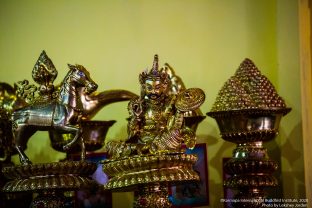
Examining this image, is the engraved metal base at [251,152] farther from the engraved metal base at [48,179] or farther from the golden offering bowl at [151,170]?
the engraved metal base at [48,179]

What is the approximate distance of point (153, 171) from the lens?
105cm

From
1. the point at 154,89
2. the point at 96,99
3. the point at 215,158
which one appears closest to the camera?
the point at 154,89

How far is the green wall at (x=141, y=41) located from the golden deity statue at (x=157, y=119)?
15.7 inches

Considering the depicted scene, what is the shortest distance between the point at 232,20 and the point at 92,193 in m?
0.70

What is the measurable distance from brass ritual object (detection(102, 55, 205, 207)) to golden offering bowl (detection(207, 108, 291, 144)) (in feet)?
0.43

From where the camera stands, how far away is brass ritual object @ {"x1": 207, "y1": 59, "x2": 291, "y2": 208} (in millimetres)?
1223

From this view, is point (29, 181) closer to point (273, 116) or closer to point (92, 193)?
point (92, 193)

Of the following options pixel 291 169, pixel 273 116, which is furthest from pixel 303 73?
pixel 291 169

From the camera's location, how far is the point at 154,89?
1187 millimetres

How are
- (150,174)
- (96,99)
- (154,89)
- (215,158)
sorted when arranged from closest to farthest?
(150,174)
(154,89)
(96,99)
(215,158)

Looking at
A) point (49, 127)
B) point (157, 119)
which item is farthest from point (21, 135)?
point (157, 119)

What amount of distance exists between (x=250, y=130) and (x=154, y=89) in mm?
250

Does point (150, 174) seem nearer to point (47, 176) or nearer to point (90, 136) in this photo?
point (47, 176)

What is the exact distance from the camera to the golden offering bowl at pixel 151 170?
1035 mm
